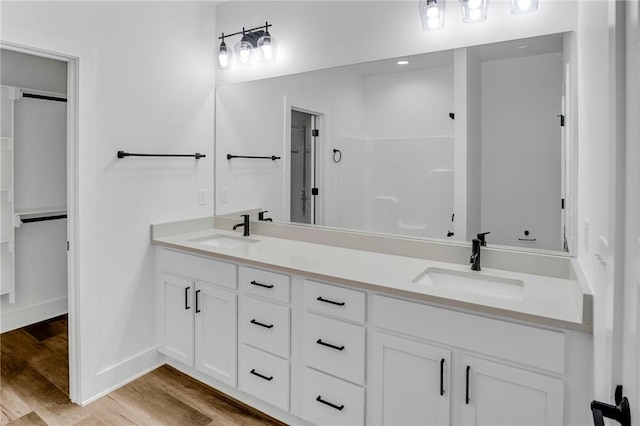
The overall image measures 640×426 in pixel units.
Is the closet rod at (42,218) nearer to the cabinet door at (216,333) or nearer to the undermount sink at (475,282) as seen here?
the cabinet door at (216,333)

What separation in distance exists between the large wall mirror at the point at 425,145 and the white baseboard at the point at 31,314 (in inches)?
81.4

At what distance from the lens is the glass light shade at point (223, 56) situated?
2781 mm

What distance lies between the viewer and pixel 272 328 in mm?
2008

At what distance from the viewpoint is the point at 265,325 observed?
2.03m

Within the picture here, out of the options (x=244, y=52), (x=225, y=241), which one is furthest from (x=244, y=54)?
(x=225, y=241)

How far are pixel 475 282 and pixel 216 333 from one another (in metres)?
1.44

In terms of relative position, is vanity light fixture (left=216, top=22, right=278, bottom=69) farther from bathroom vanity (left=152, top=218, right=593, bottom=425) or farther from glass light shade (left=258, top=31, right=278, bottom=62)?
bathroom vanity (left=152, top=218, right=593, bottom=425)

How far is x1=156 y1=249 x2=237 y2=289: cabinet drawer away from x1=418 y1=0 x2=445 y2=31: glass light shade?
1.60 m

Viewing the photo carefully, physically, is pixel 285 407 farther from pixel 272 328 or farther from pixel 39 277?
pixel 39 277

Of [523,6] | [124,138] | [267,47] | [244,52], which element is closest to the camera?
[523,6]

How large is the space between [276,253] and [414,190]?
2.75 ft

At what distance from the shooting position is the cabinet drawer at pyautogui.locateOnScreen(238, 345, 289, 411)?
198 cm

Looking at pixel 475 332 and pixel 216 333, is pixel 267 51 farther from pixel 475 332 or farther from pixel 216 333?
pixel 475 332

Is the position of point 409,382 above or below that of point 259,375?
above
